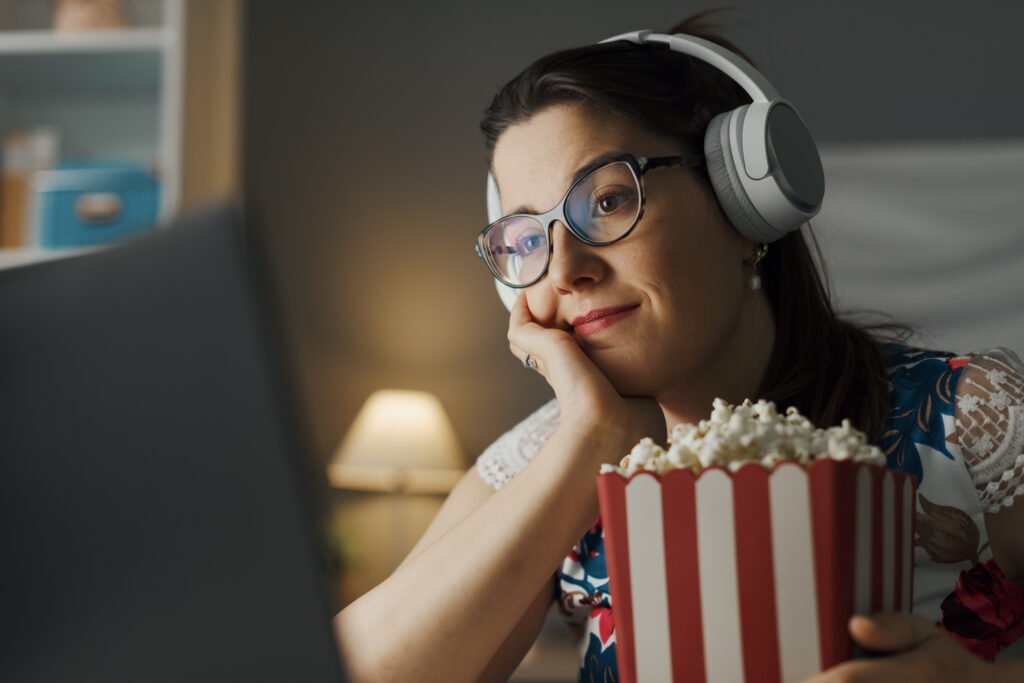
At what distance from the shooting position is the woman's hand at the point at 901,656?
0.53m

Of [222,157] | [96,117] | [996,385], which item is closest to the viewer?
[996,385]

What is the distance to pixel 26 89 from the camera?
10.4 ft

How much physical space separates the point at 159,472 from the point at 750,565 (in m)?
0.34

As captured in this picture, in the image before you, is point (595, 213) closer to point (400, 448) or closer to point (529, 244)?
point (529, 244)

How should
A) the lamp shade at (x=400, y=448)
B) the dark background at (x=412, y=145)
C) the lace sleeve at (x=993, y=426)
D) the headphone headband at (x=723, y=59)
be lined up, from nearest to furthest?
the lace sleeve at (x=993, y=426) → the headphone headband at (x=723, y=59) → the lamp shade at (x=400, y=448) → the dark background at (x=412, y=145)

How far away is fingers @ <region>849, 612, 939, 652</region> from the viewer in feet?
1.78

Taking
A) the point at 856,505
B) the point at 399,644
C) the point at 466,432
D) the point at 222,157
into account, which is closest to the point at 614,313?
the point at 399,644

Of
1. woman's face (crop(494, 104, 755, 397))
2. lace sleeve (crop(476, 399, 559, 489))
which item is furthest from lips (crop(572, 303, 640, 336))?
lace sleeve (crop(476, 399, 559, 489))

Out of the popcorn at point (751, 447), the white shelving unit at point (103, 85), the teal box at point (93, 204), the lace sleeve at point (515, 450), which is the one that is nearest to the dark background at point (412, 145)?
the white shelving unit at point (103, 85)

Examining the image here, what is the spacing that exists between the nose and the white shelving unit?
210 centimetres

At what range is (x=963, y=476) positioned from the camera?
3.16 feet

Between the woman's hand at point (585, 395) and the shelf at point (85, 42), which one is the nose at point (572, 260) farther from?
the shelf at point (85, 42)

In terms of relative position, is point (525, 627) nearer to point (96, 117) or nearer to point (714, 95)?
point (714, 95)

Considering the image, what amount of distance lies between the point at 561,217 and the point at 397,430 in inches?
89.4
